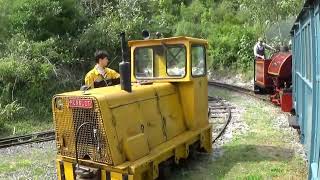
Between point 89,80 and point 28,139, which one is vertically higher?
point 89,80

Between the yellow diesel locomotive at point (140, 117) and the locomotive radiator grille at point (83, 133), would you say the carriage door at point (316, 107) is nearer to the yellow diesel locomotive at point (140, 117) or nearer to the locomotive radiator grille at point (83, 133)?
the yellow diesel locomotive at point (140, 117)

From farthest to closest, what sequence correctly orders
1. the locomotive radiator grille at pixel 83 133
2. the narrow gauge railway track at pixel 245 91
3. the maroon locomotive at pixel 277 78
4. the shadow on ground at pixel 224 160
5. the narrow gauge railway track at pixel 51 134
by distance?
the narrow gauge railway track at pixel 245 91 → the maroon locomotive at pixel 277 78 → the narrow gauge railway track at pixel 51 134 → the shadow on ground at pixel 224 160 → the locomotive radiator grille at pixel 83 133

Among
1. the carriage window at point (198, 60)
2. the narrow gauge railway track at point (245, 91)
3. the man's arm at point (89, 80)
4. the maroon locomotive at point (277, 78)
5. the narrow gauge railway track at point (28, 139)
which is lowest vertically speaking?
the narrow gauge railway track at point (28, 139)

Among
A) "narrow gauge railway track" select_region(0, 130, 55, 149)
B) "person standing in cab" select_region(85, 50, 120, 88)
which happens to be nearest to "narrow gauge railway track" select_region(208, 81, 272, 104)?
"narrow gauge railway track" select_region(0, 130, 55, 149)

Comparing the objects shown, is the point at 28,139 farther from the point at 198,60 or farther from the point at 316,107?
the point at 316,107

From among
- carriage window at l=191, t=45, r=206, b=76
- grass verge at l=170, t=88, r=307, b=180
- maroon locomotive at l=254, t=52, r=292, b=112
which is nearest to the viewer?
grass verge at l=170, t=88, r=307, b=180

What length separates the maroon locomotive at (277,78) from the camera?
12.5 m

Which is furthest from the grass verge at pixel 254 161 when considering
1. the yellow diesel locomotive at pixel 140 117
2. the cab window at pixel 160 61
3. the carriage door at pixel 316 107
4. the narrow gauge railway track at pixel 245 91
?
the narrow gauge railway track at pixel 245 91

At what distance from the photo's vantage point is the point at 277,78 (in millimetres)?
14695

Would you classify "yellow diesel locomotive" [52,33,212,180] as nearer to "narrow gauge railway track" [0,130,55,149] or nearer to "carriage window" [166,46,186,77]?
"carriage window" [166,46,186,77]

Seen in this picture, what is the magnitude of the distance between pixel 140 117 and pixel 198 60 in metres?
2.08

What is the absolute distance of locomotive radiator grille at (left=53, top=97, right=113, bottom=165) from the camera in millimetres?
5953

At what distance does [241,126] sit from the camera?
11203 millimetres

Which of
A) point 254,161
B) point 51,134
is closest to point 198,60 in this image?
point 254,161
